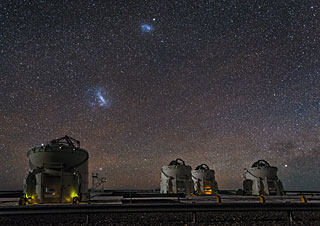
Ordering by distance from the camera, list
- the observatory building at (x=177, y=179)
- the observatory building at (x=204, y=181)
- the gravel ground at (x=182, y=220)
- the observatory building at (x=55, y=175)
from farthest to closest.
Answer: the observatory building at (x=204, y=181) → the observatory building at (x=177, y=179) → the observatory building at (x=55, y=175) → the gravel ground at (x=182, y=220)

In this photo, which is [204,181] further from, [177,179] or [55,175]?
[55,175]

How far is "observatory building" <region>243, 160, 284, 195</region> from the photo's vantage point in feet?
111

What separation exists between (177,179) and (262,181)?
11765mm

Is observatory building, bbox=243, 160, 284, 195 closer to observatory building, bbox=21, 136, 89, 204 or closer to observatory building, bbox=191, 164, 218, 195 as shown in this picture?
observatory building, bbox=191, 164, 218, 195

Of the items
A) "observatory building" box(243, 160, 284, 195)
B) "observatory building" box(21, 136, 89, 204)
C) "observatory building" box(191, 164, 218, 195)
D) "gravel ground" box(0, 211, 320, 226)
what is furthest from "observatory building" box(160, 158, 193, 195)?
"gravel ground" box(0, 211, 320, 226)

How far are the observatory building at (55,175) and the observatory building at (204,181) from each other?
21131mm

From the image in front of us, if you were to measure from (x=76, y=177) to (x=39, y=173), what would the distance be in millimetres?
2694

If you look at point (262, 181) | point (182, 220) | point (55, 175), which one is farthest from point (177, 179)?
point (182, 220)

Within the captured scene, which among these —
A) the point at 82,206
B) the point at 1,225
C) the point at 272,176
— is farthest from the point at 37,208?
the point at 272,176

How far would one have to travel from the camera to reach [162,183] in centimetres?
3584

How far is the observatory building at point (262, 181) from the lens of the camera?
33.8 metres

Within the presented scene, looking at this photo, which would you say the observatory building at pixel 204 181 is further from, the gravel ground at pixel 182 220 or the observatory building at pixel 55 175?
the gravel ground at pixel 182 220

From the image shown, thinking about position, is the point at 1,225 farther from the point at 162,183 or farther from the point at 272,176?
the point at 272,176

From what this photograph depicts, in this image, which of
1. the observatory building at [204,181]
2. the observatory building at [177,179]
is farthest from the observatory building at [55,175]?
the observatory building at [204,181]
